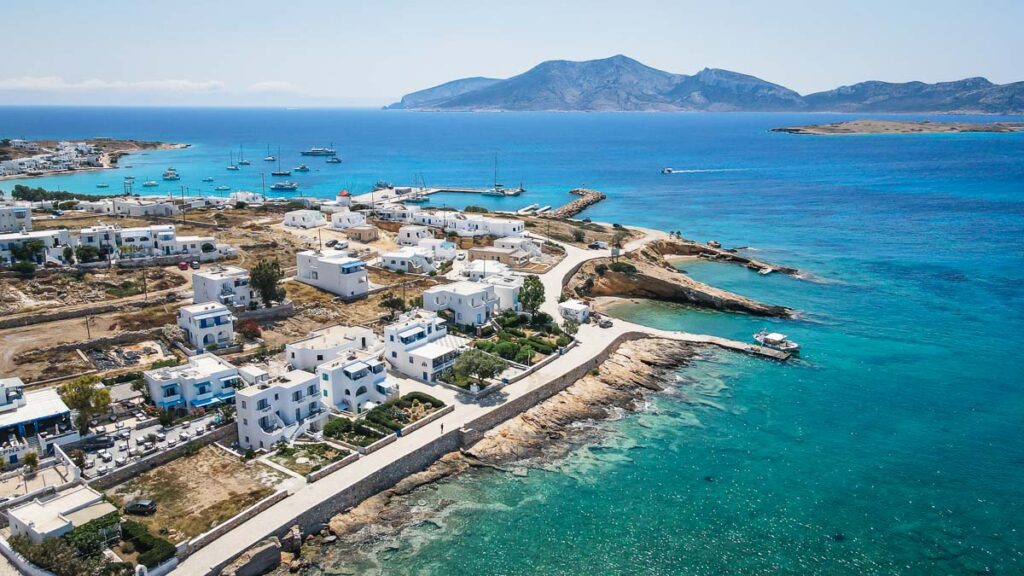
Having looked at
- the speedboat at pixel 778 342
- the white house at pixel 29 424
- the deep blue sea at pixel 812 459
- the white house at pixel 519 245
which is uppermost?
the white house at pixel 519 245

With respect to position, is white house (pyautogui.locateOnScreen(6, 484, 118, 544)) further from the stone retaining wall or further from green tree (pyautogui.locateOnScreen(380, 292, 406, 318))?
green tree (pyautogui.locateOnScreen(380, 292, 406, 318))

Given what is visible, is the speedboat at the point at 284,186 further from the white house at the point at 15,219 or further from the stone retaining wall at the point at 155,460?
the stone retaining wall at the point at 155,460

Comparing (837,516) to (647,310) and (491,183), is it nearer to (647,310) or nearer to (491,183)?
(647,310)

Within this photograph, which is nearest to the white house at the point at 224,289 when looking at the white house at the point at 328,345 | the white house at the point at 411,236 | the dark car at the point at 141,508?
the white house at the point at 328,345

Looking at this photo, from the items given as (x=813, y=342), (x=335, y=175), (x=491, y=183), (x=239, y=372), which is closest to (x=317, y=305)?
(x=239, y=372)

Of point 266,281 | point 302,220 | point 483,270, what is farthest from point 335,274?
point 302,220

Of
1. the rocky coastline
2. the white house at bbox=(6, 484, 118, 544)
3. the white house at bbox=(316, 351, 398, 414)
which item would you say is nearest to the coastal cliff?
the rocky coastline

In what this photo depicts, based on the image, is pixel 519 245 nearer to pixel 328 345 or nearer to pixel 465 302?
pixel 465 302

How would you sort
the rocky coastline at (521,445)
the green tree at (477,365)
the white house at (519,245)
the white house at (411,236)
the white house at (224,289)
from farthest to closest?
the white house at (411,236) → the white house at (519,245) → the white house at (224,289) → the green tree at (477,365) → the rocky coastline at (521,445)
